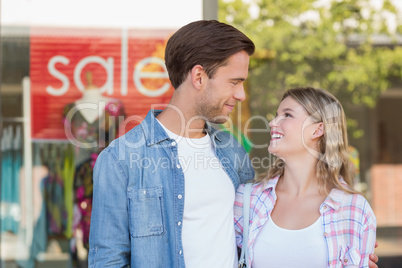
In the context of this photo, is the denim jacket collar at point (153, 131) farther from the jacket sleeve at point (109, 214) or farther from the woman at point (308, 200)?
the woman at point (308, 200)

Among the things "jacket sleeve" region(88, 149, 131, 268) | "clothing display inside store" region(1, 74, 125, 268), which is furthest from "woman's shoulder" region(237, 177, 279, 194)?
"clothing display inside store" region(1, 74, 125, 268)

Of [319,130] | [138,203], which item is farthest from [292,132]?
[138,203]

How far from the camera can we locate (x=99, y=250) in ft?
6.97

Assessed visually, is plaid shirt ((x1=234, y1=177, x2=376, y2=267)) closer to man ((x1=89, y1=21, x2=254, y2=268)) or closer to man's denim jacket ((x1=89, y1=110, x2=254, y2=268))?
man ((x1=89, y1=21, x2=254, y2=268))

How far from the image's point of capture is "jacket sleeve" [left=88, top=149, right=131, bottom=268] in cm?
212

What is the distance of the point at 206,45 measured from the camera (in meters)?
2.33

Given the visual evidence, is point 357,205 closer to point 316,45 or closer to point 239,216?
point 239,216

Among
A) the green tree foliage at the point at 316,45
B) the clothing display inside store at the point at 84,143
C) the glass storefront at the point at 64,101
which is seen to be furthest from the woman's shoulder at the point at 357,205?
the green tree foliage at the point at 316,45

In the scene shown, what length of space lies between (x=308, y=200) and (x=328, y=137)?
33 cm

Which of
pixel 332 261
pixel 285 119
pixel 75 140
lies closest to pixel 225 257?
pixel 332 261

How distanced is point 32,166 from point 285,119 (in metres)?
2.80

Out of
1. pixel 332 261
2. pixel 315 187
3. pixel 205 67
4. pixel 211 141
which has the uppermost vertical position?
pixel 205 67

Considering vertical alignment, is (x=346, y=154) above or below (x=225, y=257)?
above

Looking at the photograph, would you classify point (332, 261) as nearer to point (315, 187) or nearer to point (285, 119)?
point (315, 187)
